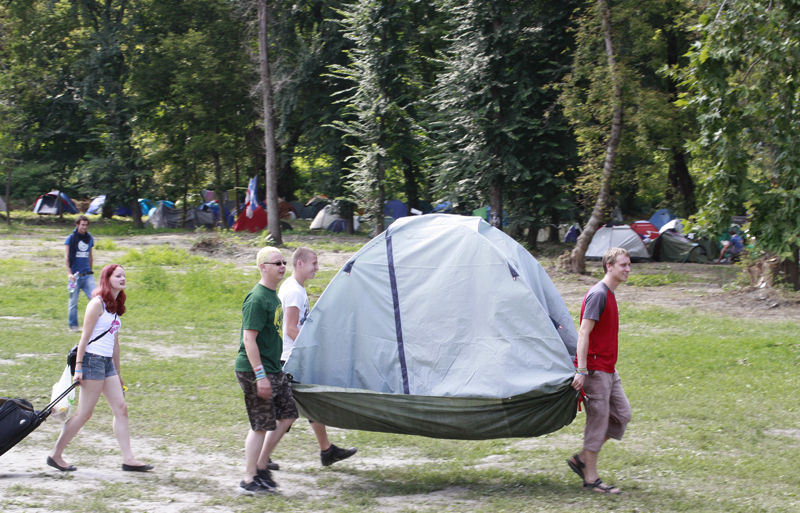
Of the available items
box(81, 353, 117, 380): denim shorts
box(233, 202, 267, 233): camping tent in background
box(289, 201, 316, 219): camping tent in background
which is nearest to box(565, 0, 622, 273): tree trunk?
box(81, 353, 117, 380): denim shorts

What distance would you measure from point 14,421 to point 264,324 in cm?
206

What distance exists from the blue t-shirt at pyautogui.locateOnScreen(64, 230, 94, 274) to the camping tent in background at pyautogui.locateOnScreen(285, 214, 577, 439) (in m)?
7.27

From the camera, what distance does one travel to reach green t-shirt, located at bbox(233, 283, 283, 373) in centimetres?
613

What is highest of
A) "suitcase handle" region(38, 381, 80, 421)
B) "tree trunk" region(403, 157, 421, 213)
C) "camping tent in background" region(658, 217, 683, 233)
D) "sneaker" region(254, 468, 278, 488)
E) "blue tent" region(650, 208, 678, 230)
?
"tree trunk" region(403, 157, 421, 213)

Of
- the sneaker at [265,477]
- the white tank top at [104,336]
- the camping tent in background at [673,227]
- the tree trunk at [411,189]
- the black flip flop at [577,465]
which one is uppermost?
the tree trunk at [411,189]

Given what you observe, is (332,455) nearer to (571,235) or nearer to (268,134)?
(268,134)

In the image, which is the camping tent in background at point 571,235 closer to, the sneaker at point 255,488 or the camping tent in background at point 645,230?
the camping tent in background at point 645,230

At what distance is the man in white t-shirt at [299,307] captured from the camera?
6.78 metres

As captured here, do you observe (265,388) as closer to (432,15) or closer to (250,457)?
(250,457)

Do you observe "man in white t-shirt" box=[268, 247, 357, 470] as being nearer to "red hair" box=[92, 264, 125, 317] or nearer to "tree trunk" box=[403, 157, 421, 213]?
"red hair" box=[92, 264, 125, 317]

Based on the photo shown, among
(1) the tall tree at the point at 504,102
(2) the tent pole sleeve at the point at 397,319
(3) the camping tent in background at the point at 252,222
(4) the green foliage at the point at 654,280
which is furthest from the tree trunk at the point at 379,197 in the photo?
(2) the tent pole sleeve at the point at 397,319

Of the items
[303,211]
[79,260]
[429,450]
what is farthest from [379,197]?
[303,211]

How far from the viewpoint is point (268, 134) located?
30578mm

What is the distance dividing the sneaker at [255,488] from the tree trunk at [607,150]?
17292 mm
